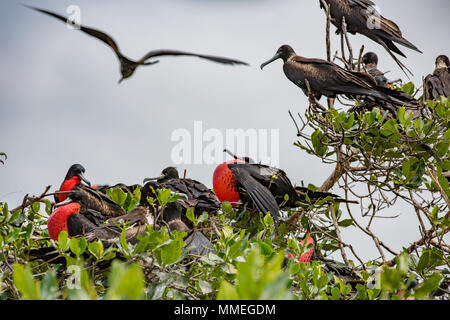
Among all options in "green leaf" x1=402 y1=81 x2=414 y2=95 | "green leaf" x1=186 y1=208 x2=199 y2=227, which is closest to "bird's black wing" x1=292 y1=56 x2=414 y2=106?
"green leaf" x1=402 y1=81 x2=414 y2=95

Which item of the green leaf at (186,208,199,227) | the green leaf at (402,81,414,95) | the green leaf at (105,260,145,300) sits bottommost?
the green leaf at (105,260,145,300)

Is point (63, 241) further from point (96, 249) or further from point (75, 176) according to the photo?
point (75, 176)

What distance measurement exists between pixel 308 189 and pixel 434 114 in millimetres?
800

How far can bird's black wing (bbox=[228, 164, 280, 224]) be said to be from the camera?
2.98m

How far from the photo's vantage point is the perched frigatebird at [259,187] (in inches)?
120

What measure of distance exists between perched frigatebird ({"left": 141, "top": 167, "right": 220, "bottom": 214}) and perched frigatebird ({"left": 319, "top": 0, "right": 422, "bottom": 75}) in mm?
1509

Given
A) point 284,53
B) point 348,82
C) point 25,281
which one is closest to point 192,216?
point 25,281

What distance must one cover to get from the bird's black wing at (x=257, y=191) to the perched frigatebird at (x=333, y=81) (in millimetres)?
748

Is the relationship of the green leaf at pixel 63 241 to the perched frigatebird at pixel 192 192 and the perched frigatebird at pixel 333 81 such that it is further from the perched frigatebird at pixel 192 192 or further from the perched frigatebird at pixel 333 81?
the perched frigatebird at pixel 333 81

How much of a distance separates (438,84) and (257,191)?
5.52 feet

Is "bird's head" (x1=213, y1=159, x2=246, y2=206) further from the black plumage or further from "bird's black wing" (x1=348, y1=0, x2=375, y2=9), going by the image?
"bird's black wing" (x1=348, y1=0, x2=375, y2=9)

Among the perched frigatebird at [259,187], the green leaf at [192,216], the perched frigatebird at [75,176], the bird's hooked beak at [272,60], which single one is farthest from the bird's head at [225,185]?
the perched frigatebird at [75,176]

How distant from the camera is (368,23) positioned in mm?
3885
